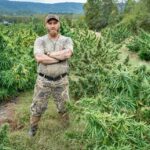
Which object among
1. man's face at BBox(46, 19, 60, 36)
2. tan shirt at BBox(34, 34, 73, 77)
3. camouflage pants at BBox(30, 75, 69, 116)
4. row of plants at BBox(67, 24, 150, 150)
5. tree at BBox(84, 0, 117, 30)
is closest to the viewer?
row of plants at BBox(67, 24, 150, 150)

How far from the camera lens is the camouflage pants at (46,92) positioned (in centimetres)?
902

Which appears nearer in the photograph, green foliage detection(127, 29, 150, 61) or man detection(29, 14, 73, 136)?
man detection(29, 14, 73, 136)

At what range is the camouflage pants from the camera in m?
9.02

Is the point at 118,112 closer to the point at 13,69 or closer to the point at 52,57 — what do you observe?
the point at 52,57

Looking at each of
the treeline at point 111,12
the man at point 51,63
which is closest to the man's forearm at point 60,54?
the man at point 51,63

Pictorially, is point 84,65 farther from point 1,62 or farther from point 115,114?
point 115,114

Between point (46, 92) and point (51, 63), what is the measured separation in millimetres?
599

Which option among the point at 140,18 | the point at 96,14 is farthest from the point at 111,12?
the point at 140,18

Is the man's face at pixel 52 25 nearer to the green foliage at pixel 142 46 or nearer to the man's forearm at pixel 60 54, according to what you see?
the man's forearm at pixel 60 54

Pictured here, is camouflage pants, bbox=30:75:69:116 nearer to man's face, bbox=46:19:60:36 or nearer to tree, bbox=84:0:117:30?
man's face, bbox=46:19:60:36

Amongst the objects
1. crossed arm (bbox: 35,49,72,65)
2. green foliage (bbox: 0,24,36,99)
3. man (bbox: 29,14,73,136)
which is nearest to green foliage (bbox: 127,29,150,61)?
green foliage (bbox: 0,24,36,99)

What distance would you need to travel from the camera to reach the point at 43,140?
9227 mm

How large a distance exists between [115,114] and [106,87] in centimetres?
54

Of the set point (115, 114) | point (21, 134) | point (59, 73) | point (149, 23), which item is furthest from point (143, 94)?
point (149, 23)
